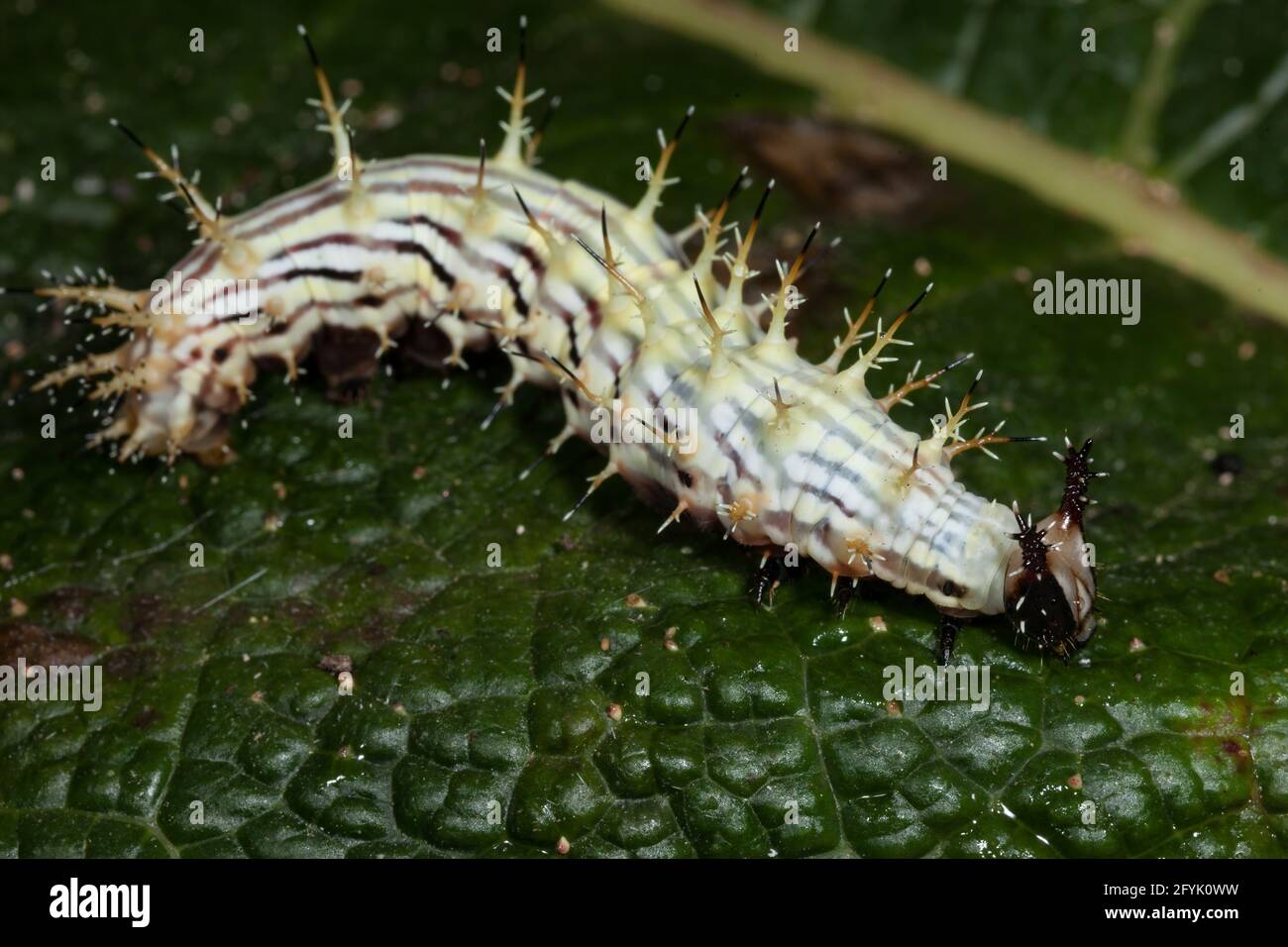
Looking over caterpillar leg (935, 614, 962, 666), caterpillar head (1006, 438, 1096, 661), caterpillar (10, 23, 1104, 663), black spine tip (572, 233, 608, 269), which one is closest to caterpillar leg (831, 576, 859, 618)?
caterpillar (10, 23, 1104, 663)

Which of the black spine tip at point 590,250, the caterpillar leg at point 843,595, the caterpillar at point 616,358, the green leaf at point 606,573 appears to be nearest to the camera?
the green leaf at point 606,573

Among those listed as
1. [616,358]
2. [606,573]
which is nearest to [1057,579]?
[606,573]

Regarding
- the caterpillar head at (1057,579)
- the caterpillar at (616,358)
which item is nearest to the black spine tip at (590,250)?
the caterpillar at (616,358)

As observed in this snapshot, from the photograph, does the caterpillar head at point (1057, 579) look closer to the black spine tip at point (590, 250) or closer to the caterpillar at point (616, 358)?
the caterpillar at point (616, 358)

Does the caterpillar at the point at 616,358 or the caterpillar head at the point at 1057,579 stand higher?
the caterpillar at the point at 616,358

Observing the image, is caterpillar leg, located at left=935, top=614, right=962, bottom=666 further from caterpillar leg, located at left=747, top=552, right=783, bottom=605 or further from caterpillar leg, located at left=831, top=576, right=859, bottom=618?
caterpillar leg, located at left=747, top=552, right=783, bottom=605

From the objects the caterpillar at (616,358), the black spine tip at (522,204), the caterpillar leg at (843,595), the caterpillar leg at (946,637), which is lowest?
the caterpillar leg at (946,637)

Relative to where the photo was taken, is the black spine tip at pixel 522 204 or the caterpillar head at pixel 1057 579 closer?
the caterpillar head at pixel 1057 579
